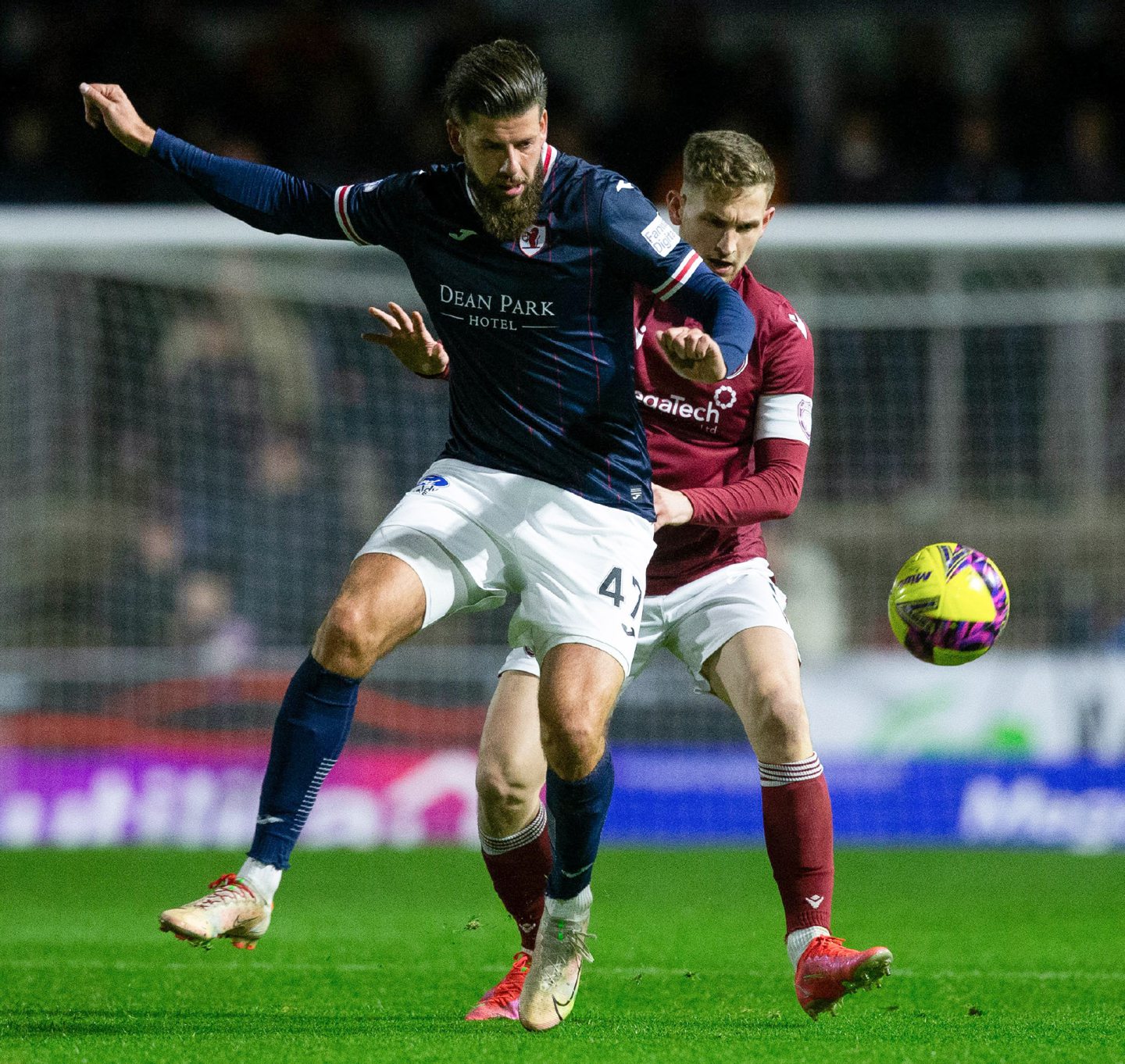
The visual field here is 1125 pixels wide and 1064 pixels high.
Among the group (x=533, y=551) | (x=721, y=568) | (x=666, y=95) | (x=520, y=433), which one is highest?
(x=666, y=95)

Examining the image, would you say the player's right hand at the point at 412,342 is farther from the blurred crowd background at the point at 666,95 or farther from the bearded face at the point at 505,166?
the blurred crowd background at the point at 666,95

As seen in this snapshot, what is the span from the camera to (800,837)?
15.0 ft

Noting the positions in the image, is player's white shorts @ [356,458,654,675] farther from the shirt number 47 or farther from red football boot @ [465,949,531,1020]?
red football boot @ [465,949,531,1020]

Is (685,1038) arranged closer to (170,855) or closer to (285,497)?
(170,855)

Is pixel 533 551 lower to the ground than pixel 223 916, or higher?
higher

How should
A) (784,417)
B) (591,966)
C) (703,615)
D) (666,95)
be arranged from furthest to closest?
(666,95)
(591,966)
(784,417)
(703,615)

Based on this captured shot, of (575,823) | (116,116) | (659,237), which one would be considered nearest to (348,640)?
(575,823)

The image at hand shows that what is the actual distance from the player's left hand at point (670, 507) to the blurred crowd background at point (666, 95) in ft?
27.0

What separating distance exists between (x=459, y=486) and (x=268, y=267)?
693cm

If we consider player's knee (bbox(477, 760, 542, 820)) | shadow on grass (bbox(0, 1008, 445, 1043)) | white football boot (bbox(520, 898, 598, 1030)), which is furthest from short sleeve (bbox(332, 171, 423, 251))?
shadow on grass (bbox(0, 1008, 445, 1043))

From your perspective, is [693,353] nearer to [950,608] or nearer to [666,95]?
[950,608]

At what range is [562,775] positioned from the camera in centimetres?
438

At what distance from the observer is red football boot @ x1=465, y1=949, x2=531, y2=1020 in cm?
468

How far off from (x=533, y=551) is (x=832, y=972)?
1.28 m
